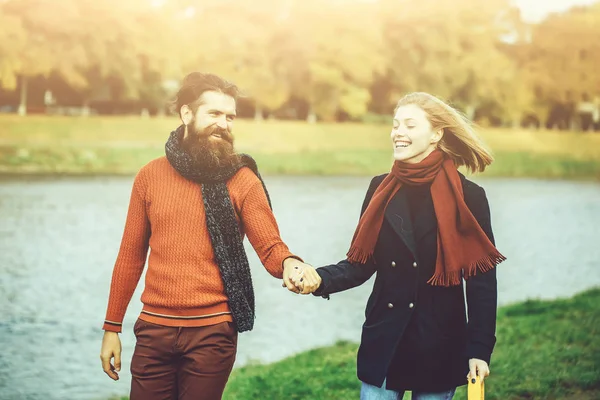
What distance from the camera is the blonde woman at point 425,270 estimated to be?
11.0 feet

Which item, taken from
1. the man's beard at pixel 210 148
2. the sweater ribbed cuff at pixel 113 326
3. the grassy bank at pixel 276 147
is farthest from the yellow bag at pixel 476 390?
the grassy bank at pixel 276 147

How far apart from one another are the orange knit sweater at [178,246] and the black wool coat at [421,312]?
43cm

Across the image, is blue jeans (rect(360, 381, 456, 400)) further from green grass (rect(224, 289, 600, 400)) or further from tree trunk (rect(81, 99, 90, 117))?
tree trunk (rect(81, 99, 90, 117))

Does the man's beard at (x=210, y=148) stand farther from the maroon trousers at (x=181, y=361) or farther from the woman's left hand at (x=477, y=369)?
the woman's left hand at (x=477, y=369)

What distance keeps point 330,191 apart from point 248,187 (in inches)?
880

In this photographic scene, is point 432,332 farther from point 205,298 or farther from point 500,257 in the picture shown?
point 205,298

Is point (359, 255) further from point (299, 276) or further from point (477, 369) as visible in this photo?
point (477, 369)

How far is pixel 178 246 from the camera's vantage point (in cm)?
334

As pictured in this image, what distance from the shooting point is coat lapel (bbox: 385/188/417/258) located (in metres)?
3.39

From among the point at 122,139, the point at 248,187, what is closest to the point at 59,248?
the point at 248,187

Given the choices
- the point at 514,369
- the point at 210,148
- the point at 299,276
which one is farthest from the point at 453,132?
the point at 514,369

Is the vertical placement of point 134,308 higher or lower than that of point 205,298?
lower

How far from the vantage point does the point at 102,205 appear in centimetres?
2039

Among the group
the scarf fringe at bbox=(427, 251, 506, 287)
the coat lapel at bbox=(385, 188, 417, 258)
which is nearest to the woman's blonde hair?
the coat lapel at bbox=(385, 188, 417, 258)
